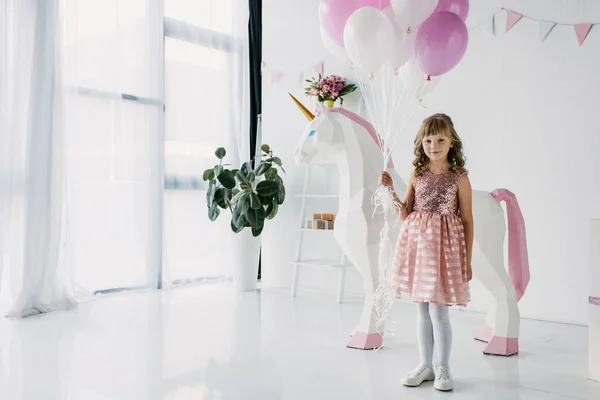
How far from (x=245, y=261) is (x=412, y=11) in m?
2.62

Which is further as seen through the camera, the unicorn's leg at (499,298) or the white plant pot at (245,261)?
the white plant pot at (245,261)

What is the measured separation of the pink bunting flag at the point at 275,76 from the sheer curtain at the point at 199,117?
52 cm

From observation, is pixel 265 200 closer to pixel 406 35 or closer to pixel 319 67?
pixel 319 67

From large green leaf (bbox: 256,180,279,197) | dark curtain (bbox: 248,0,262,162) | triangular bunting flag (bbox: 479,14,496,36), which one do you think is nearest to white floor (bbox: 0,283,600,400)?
large green leaf (bbox: 256,180,279,197)

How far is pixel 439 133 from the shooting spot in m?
1.93

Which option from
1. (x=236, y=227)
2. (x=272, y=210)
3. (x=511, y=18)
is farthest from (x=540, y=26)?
(x=236, y=227)

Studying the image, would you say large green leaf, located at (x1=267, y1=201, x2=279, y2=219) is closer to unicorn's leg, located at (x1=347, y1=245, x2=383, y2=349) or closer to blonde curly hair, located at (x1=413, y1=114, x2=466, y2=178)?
unicorn's leg, located at (x1=347, y1=245, x2=383, y2=349)

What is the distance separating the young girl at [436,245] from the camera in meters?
1.89

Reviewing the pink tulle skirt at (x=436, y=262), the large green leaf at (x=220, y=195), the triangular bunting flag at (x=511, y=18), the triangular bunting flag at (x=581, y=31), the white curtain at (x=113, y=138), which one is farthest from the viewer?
the large green leaf at (x=220, y=195)

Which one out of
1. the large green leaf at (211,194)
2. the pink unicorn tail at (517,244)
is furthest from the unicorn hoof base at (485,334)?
the large green leaf at (211,194)

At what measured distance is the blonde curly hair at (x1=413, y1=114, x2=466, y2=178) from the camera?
194 centimetres

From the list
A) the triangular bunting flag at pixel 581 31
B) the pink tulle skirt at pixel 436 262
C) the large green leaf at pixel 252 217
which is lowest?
the pink tulle skirt at pixel 436 262

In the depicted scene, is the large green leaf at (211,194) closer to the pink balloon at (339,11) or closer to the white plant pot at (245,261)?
the white plant pot at (245,261)

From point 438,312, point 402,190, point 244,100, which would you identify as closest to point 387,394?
point 438,312
